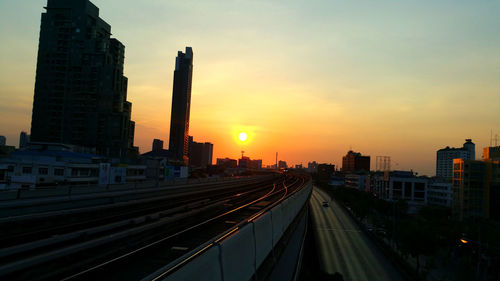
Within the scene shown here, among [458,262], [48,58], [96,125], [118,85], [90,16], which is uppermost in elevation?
[90,16]

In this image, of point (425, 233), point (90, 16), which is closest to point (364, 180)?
point (425, 233)

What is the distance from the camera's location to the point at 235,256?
816cm

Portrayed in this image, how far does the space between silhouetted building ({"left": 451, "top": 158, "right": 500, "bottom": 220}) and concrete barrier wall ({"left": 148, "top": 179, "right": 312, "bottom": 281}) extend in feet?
303

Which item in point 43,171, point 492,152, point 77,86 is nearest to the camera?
point 43,171

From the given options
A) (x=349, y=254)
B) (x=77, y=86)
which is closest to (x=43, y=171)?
(x=349, y=254)

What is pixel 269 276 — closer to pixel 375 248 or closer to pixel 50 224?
pixel 50 224

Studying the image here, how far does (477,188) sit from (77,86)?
135 metres

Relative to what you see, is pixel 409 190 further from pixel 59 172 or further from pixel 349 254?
pixel 59 172

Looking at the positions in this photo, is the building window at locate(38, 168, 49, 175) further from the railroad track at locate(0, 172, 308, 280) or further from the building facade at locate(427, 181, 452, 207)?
the building facade at locate(427, 181, 452, 207)

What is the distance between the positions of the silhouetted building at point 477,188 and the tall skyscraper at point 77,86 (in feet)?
356

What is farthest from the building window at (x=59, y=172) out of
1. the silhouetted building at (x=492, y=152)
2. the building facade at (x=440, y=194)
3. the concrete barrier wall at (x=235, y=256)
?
the building facade at (x=440, y=194)

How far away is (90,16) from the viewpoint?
5002 inches

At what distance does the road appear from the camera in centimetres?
4931

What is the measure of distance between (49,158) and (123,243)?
192 ft
